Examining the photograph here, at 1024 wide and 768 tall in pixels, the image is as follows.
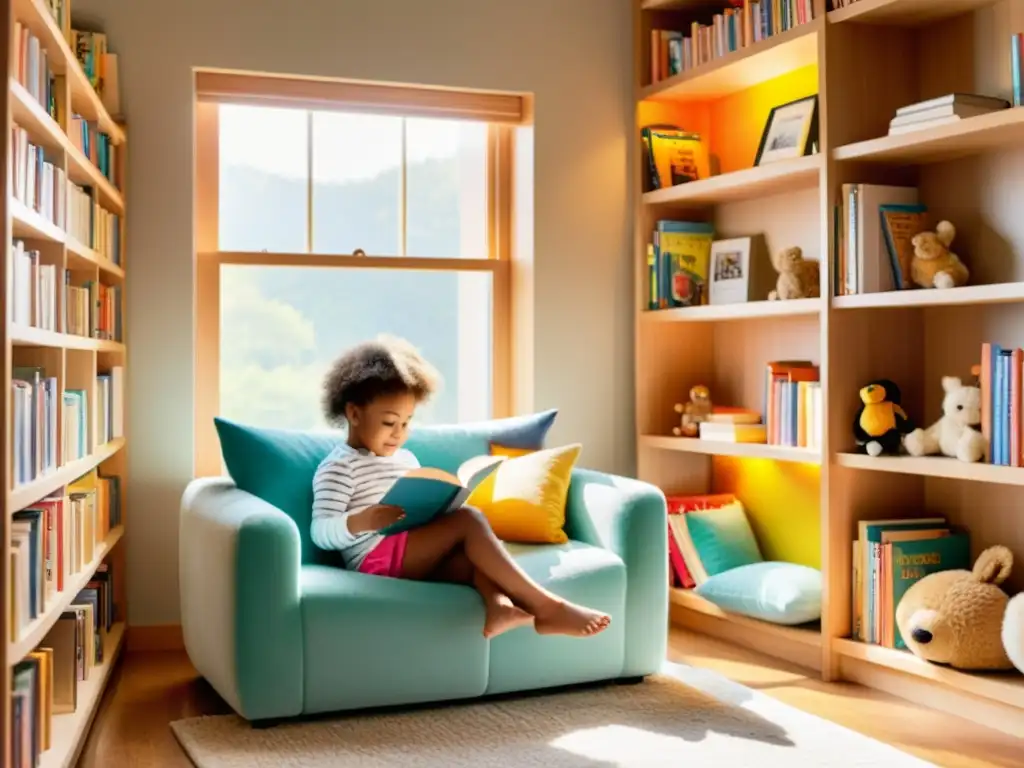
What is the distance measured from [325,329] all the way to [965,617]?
7.35 feet

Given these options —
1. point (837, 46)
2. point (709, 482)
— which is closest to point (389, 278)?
point (709, 482)

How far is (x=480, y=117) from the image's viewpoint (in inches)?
167

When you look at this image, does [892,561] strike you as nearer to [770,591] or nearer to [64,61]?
[770,591]

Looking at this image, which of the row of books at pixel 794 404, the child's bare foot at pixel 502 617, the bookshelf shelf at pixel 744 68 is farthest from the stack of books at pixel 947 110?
the child's bare foot at pixel 502 617

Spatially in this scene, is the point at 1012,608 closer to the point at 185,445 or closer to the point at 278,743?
the point at 278,743

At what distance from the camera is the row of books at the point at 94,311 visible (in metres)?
2.91

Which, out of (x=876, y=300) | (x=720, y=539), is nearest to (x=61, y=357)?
(x=876, y=300)

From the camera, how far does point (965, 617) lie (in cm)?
305

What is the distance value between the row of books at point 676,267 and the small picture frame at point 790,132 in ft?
1.36

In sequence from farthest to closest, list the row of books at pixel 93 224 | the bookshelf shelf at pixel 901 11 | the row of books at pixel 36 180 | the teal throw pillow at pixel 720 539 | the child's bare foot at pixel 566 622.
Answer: the teal throw pillow at pixel 720 539, the bookshelf shelf at pixel 901 11, the child's bare foot at pixel 566 622, the row of books at pixel 93 224, the row of books at pixel 36 180

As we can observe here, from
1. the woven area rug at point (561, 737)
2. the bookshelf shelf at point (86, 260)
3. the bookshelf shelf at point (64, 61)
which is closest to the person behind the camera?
the bookshelf shelf at point (64, 61)

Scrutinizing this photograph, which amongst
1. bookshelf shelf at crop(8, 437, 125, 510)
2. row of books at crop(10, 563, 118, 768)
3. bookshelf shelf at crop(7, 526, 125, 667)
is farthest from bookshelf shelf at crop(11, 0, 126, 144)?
row of books at crop(10, 563, 118, 768)

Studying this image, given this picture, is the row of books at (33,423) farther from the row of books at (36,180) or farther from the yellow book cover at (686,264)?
the yellow book cover at (686,264)

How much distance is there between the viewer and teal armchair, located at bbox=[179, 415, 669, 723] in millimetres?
2836
